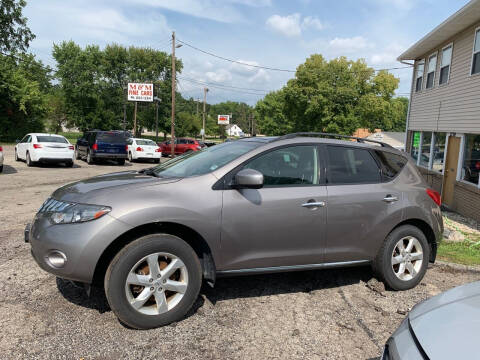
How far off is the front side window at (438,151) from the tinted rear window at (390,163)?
9.61 meters

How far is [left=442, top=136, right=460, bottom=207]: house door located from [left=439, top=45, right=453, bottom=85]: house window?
8.33 feet

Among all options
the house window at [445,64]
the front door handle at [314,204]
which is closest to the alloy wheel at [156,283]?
the front door handle at [314,204]

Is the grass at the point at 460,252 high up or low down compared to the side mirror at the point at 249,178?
down

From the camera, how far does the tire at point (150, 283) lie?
2973 mm

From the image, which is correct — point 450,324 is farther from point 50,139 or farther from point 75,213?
point 50,139

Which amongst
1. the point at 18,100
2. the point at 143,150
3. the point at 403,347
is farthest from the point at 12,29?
the point at 403,347

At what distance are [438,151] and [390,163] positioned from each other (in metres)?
10.6

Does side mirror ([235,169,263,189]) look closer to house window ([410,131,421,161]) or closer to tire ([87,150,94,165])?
house window ([410,131,421,161])

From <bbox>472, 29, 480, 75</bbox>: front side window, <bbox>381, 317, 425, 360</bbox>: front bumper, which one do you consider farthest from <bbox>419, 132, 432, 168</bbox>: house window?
<bbox>381, 317, 425, 360</bbox>: front bumper

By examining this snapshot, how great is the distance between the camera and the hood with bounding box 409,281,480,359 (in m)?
1.60

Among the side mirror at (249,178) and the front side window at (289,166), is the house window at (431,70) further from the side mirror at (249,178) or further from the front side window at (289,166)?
the side mirror at (249,178)

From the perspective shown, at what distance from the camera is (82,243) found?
2920mm

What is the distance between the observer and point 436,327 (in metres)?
1.82

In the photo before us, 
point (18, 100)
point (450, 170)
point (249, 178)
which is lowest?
point (450, 170)
